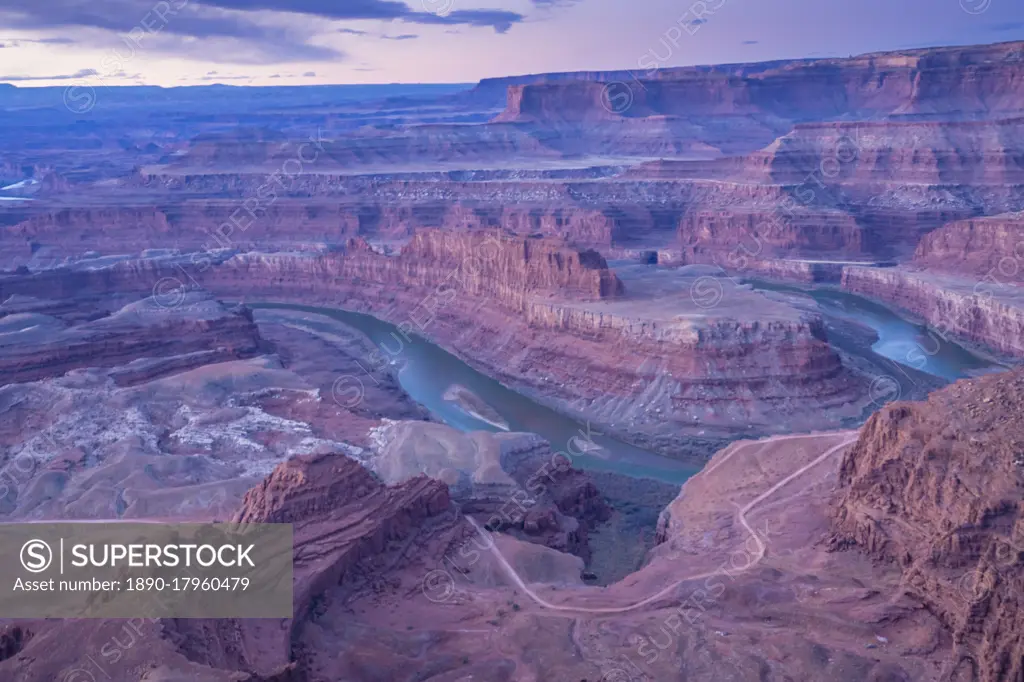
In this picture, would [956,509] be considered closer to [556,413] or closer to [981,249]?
[556,413]

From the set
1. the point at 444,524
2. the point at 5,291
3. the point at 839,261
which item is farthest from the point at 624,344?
the point at 5,291

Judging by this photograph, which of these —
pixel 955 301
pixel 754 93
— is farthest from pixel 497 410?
pixel 754 93

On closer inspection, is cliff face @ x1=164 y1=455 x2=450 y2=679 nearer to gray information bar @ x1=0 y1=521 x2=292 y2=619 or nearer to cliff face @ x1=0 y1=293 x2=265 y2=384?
gray information bar @ x1=0 y1=521 x2=292 y2=619

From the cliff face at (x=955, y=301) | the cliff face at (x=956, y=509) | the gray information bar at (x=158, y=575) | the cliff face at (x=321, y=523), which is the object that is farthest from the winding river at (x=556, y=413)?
the gray information bar at (x=158, y=575)

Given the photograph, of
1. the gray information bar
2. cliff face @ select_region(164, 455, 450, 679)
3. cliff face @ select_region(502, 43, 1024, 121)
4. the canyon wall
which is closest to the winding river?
the canyon wall

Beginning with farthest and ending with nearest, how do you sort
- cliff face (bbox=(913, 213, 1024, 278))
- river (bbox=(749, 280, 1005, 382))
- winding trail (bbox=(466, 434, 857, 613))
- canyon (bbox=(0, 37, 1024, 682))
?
cliff face (bbox=(913, 213, 1024, 278))
river (bbox=(749, 280, 1005, 382))
winding trail (bbox=(466, 434, 857, 613))
canyon (bbox=(0, 37, 1024, 682))

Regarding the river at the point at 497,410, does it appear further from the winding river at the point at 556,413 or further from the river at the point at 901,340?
the river at the point at 901,340

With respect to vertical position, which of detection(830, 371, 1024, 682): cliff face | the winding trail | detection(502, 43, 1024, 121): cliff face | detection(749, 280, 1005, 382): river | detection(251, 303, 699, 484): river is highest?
detection(502, 43, 1024, 121): cliff face
